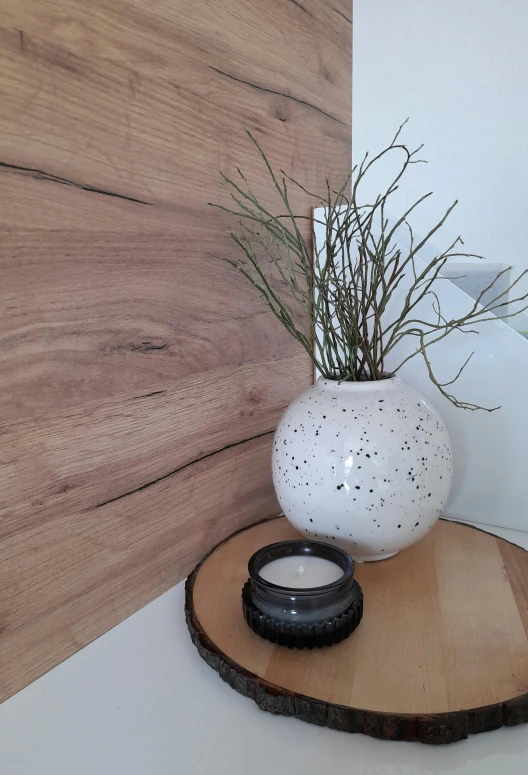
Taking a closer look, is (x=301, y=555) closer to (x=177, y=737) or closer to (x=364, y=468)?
(x=364, y=468)

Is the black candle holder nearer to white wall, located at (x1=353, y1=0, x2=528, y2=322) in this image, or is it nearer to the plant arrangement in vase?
the plant arrangement in vase

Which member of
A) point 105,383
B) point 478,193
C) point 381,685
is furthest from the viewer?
point 478,193

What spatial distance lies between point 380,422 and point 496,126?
1533mm

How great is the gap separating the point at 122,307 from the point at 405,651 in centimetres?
46

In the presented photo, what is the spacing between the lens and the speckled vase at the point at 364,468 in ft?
2.22

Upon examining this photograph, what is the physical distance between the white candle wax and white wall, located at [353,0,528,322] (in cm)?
152

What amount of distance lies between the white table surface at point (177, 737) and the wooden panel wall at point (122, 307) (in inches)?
2.2

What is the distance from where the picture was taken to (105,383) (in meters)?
0.64

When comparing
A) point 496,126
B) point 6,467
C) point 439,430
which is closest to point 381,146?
point 496,126

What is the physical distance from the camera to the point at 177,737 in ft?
1.65

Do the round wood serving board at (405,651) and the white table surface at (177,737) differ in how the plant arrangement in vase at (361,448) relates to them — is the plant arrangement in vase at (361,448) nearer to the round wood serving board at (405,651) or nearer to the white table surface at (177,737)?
the round wood serving board at (405,651)

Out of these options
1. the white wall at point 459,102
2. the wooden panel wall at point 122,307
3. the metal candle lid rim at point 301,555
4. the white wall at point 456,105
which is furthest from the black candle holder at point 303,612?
the white wall at point 459,102

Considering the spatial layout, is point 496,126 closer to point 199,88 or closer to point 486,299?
point 486,299

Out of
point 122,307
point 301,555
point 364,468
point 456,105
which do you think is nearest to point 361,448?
point 364,468
